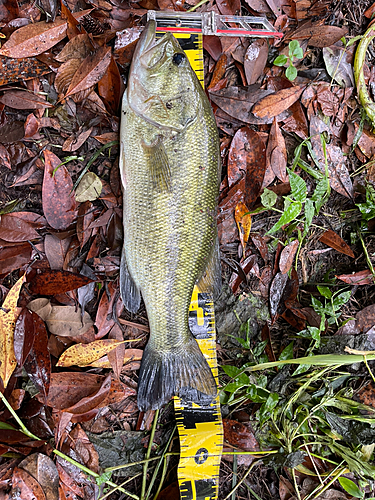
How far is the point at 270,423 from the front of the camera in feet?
7.93

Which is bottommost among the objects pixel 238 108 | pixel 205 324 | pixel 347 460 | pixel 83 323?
pixel 347 460

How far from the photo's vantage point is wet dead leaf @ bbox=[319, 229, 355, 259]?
2512 mm

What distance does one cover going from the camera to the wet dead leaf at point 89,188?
220 cm

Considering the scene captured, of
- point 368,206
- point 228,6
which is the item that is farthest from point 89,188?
point 368,206

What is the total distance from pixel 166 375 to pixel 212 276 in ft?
2.17

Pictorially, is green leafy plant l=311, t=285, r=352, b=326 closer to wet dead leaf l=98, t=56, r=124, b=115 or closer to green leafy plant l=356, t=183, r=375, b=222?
green leafy plant l=356, t=183, r=375, b=222

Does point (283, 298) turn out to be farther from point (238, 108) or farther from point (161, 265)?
point (238, 108)

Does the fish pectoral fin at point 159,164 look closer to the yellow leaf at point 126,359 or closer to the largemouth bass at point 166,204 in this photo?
the largemouth bass at point 166,204

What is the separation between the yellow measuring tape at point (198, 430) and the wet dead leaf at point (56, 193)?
0.97 m

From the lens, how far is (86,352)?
223 cm

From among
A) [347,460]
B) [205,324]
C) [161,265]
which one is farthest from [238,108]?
[347,460]

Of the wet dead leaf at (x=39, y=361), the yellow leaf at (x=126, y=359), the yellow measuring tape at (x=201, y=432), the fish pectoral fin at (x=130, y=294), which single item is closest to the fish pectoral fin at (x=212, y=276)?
the yellow measuring tape at (x=201, y=432)

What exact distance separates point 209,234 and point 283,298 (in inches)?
31.5

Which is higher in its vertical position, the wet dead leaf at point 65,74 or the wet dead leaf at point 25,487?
the wet dead leaf at point 65,74
